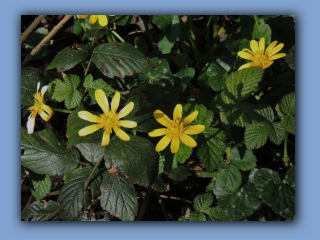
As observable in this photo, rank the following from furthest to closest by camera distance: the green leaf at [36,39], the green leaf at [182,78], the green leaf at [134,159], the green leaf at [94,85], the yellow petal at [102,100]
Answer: the green leaf at [36,39] < the green leaf at [182,78] < the green leaf at [94,85] < the yellow petal at [102,100] < the green leaf at [134,159]

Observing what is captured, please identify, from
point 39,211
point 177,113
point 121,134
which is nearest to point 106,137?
point 121,134

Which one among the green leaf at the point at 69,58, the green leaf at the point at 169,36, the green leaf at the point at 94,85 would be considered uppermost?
the green leaf at the point at 169,36

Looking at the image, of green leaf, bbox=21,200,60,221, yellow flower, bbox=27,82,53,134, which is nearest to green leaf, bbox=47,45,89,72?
yellow flower, bbox=27,82,53,134

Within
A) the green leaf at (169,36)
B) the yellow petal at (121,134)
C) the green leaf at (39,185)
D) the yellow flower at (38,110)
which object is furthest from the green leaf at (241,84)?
the green leaf at (39,185)

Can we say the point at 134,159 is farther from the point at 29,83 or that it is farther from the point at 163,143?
the point at 29,83

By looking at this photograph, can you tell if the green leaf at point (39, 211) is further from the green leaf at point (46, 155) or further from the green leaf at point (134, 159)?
the green leaf at point (134, 159)
